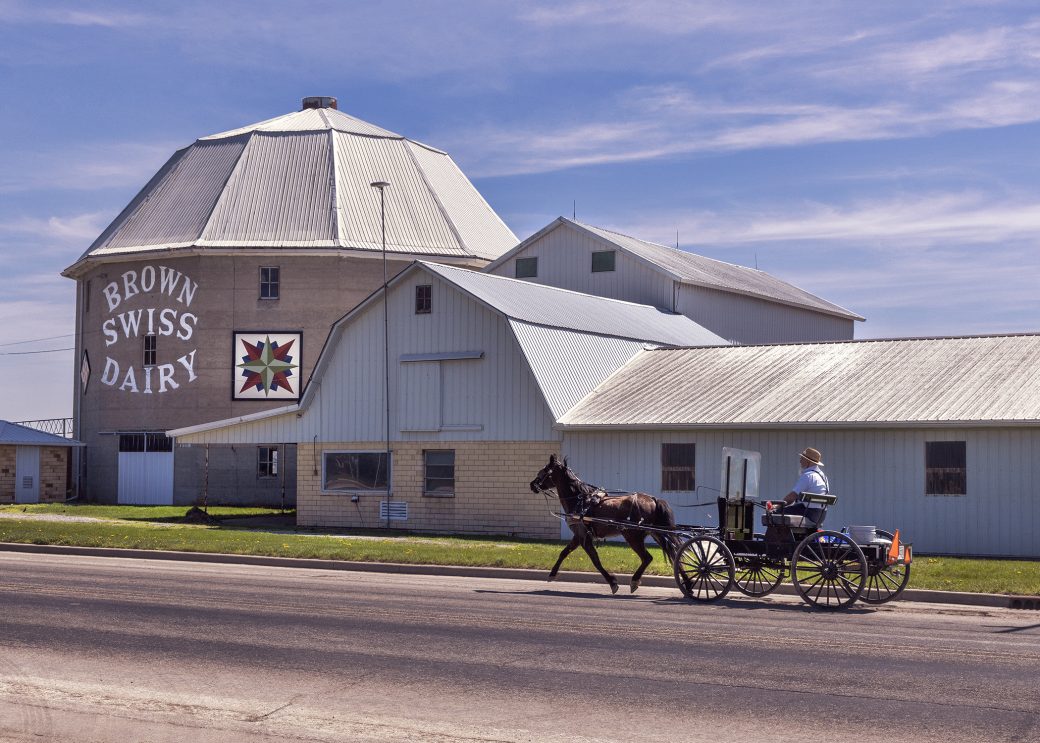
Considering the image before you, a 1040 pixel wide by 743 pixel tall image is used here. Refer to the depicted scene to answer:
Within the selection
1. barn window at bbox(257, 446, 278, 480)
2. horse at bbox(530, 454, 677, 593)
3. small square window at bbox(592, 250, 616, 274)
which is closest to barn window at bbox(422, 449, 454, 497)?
horse at bbox(530, 454, 677, 593)

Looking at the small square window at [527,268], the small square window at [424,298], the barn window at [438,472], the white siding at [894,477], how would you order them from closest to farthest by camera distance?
the white siding at [894,477]
the barn window at [438,472]
the small square window at [424,298]
the small square window at [527,268]

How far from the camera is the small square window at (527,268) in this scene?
47344 mm

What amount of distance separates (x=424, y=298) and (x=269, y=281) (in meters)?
16.5

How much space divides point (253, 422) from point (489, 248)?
779 inches

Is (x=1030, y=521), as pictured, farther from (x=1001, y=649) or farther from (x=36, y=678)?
(x=36, y=678)

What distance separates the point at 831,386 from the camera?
29438mm

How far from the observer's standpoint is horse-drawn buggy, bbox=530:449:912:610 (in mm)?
16203

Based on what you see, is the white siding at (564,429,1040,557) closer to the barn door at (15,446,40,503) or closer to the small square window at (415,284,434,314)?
the small square window at (415,284,434,314)

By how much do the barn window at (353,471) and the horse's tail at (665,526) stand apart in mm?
14878

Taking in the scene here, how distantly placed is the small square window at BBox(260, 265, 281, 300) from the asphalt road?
31.1 m

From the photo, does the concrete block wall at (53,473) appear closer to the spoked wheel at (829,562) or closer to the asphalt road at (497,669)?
the asphalt road at (497,669)

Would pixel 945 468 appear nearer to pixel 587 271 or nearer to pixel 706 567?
pixel 706 567

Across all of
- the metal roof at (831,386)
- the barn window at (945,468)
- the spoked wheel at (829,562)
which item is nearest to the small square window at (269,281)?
the metal roof at (831,386)

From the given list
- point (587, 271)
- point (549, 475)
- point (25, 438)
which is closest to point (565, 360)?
point (549, 475)
